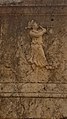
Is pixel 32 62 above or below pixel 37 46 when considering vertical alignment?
below

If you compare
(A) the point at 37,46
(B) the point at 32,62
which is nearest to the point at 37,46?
(A) the point at 37,46

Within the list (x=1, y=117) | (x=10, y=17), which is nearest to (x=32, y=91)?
(x=1, y=117)

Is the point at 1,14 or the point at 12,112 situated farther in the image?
the point at 1,14

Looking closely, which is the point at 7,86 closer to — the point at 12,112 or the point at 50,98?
the point at 12,112

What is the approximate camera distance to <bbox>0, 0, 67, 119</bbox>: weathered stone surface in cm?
727

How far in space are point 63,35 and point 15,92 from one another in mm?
1919

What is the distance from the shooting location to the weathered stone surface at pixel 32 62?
23.9ft

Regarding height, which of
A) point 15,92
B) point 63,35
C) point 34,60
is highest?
point 63,35

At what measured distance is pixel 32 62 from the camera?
7477mm

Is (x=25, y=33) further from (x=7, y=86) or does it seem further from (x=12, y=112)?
(x=12, y=112)

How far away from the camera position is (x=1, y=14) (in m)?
7.85

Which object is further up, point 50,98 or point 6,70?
point 6,70

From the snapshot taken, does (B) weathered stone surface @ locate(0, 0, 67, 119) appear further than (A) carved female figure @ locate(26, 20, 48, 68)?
No

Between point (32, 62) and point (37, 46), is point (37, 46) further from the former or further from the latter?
point (32, 62)
